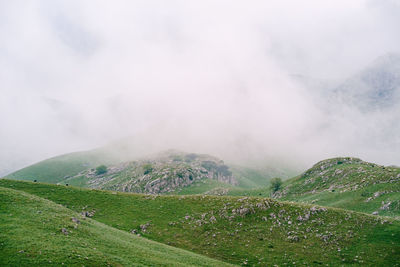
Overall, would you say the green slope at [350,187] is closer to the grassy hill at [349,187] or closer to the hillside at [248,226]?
the grassy hill at [349,187]

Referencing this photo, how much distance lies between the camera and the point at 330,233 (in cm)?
4609

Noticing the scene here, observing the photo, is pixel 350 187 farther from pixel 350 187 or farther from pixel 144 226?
pixel 144 226

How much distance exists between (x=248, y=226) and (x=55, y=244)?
39938mm

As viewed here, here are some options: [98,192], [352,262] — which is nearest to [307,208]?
[352,262]

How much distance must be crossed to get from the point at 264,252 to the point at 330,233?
15.5 m

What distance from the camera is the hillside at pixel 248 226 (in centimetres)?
4100

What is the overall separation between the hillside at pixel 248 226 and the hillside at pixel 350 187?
74.7ft

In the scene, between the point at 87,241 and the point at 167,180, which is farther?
the point at 167,180

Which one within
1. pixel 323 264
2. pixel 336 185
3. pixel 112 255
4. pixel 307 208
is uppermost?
pixel 336 185

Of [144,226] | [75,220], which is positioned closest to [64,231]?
[75,220]

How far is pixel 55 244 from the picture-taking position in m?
27.2

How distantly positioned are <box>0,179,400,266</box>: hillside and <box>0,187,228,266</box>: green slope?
11.1 metres

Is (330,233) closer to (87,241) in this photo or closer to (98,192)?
(87,241)

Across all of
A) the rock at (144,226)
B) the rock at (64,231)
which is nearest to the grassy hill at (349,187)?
the rock at (144,226)
